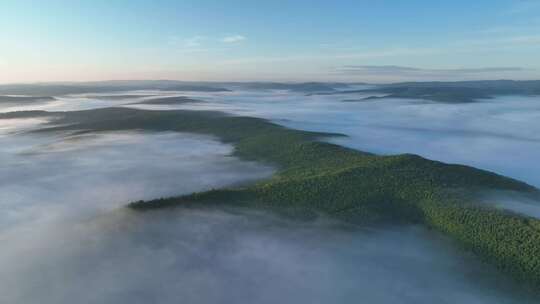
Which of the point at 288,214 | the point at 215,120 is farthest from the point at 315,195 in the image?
the point at 215,120

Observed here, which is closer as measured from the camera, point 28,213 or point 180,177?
point 28,213

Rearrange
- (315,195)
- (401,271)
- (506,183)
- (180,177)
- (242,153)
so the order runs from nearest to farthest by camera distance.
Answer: (401,271), (315,195), (506,183), (180,177), (242,153)

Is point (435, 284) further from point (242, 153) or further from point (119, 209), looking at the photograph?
point (242, 153)

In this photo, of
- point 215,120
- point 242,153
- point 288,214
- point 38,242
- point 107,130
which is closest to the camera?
point 38,242

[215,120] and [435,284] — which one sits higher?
[215,120]

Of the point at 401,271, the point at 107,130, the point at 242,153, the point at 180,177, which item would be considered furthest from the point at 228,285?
the point at 107,130

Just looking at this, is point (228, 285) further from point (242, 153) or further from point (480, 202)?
point (242, 153)
